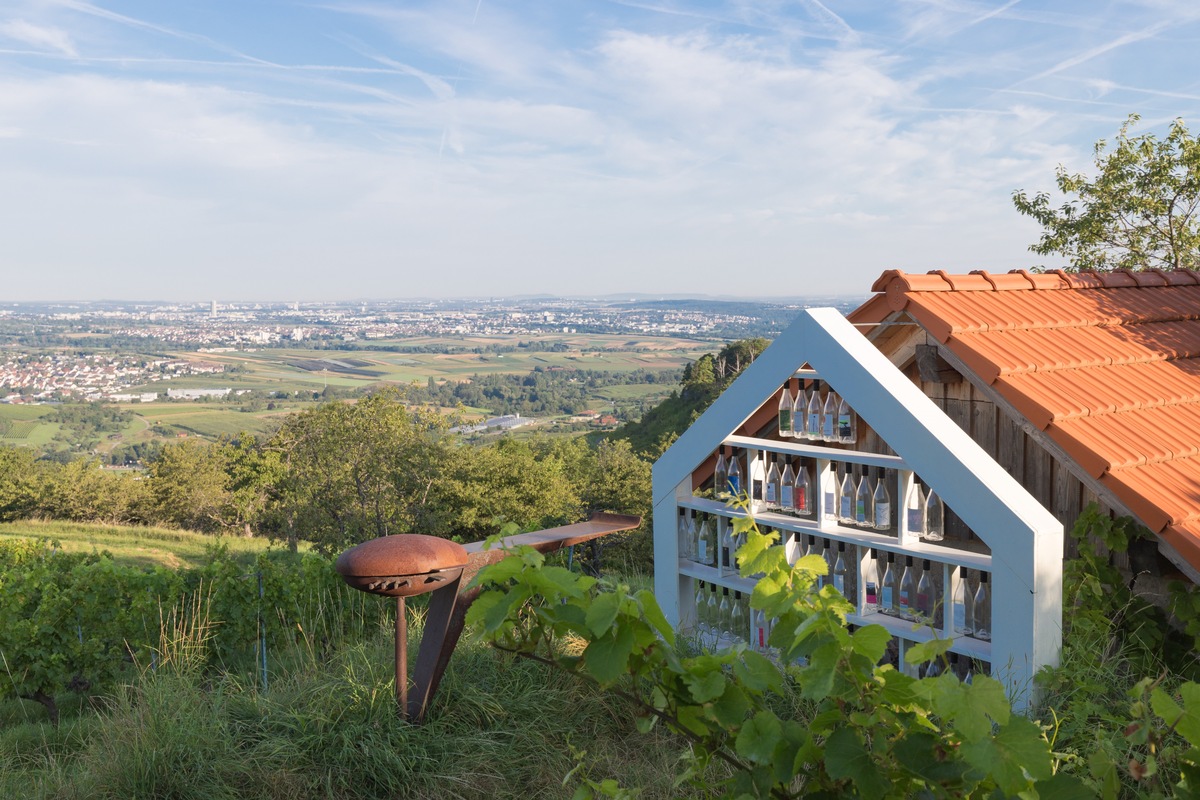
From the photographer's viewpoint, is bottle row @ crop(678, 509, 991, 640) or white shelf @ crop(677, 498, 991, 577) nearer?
white shelf @ crop(677, 498, 991, 577)

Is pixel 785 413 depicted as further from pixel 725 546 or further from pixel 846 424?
pixel 725 546

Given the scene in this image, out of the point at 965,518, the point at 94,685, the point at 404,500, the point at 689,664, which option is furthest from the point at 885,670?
the point at 404,500

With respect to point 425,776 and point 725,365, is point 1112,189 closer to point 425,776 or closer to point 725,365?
point 425,776

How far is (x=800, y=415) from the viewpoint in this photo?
5.35 meters

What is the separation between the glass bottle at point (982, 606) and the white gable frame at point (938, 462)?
0.95 feet

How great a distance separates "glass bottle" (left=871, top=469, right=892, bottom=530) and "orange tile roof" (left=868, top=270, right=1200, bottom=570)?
79cm

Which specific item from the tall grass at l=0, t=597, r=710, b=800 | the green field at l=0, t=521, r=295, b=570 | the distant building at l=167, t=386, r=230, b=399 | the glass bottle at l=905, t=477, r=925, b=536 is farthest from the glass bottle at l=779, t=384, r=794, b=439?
the distant building at l=167, t=386, r=230, b=399

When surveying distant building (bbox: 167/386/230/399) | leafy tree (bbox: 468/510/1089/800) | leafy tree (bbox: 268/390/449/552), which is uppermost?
leafy tree (bbox: 468/510/1089/800)

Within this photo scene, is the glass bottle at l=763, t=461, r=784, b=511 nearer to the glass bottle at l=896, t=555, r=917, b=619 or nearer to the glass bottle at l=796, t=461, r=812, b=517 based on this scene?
the glass bottle at l=796, t=461, r=812, b=517

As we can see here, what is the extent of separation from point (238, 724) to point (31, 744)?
4613mm

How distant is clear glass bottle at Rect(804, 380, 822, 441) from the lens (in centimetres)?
527

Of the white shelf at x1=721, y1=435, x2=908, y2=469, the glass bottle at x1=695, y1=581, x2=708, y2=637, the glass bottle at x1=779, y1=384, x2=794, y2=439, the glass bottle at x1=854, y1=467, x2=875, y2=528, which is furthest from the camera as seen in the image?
the glass bottle at x1=695, y1=581, x2=708, y2=637

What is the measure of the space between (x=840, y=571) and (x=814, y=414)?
0.93 meters

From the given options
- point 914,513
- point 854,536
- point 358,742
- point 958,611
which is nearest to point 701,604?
point 854,536
